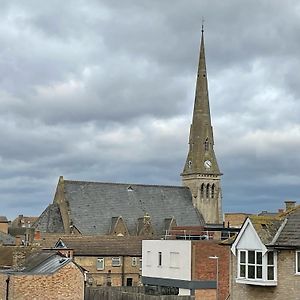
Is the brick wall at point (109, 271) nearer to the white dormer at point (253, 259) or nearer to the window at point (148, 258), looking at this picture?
the window at point (148, 258)

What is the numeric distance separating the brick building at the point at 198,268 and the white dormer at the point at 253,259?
18.0 metres

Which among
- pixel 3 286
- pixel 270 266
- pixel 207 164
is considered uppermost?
pixel 207 164

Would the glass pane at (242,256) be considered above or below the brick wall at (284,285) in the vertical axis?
above

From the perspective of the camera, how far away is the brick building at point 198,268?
55.0m

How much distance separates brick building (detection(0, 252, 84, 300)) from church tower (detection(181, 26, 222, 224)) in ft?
267

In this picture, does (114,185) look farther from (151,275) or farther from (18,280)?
(18,280)

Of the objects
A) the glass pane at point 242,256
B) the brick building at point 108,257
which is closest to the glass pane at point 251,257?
the glass pane at point 242,256

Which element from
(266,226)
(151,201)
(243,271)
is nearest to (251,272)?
(243,271)

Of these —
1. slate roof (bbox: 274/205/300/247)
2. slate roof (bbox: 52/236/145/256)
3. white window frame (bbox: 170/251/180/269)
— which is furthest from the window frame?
slate roof (bbox: 274/205/300/247)

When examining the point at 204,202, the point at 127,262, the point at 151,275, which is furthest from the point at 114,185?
the point at 151,275

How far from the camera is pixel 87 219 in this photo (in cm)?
11150

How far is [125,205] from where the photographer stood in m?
117

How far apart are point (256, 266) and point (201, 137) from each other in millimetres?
98224

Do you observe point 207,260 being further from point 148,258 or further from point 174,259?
point 148,258
